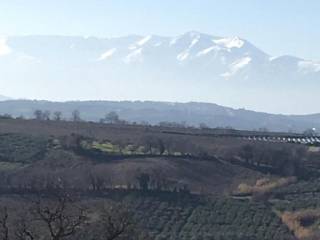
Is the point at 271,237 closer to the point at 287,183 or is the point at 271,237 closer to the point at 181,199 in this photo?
the point at 181,199

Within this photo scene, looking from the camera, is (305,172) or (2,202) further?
(305,172)

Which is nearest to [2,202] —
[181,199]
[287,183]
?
[181,199]

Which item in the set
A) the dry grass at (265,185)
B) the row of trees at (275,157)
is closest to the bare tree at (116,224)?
the dry grass at (265,185)

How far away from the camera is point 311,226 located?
43531 mm

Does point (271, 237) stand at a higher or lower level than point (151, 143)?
lower

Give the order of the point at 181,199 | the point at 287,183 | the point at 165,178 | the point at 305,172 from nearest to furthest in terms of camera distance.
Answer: the point at 181,199 → the point at 165,178 → the point at 287,183 → the point at 305,172

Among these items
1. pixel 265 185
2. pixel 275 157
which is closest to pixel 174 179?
pixel 265 185

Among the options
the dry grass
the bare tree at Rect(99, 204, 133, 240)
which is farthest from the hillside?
the bare tree at Rect(99, 204, 133, 240)

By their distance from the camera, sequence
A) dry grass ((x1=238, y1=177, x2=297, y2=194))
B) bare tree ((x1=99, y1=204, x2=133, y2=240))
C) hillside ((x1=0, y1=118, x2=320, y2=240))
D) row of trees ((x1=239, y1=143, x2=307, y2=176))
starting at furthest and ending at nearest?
row of trees ((x1=239, y1=143, x2=307, y2=176)) → dry grass ((x1=238, y1=177, x2=297, y2=194)) → hillside ((x1=0, y1=118, x2=320, y2=240)) → bare tree ((x1=99, y1=204, x2=133, y2=240))

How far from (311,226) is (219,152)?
85.7 ft

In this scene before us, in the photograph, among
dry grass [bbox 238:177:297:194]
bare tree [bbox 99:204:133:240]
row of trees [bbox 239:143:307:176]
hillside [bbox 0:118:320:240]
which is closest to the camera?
bare tree [bbox 99:204:133:240]

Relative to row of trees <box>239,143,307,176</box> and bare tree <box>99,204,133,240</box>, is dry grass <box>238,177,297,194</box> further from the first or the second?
bare tree <box>99,204,133,240</box>

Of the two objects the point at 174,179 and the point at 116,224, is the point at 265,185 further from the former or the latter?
the point at 116,224

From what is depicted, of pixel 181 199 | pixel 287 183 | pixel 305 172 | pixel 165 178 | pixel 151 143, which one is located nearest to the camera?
pixel 181 199
